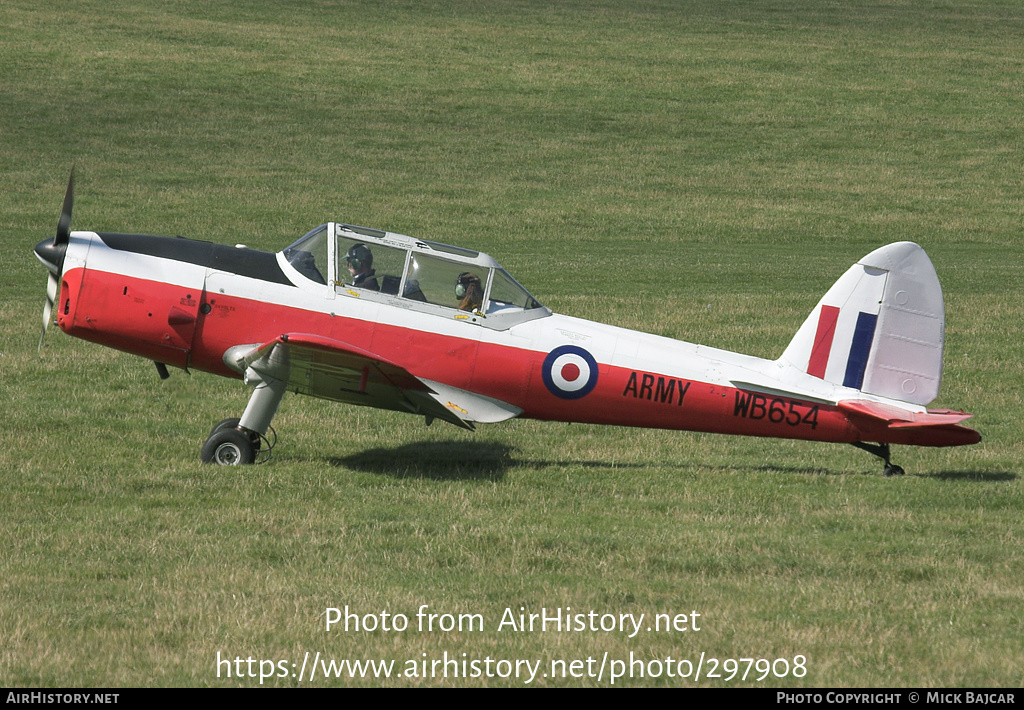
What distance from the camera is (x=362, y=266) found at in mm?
9930

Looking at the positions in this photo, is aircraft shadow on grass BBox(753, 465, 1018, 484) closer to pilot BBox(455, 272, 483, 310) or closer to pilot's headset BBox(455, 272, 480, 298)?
pilot BBox(455, 272, 483, 310)

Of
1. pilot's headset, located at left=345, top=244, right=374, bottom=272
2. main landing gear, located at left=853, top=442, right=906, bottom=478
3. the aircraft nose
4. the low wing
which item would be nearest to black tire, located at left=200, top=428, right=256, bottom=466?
the low wing

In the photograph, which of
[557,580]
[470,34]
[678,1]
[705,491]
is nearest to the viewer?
[557,580]

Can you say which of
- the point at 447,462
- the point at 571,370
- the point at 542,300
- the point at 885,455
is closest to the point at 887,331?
the point at 885,455

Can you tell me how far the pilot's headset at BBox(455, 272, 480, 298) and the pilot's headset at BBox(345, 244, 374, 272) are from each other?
2.79 feet

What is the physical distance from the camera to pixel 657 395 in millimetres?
9930

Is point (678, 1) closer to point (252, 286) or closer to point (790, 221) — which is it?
point (790, 221)

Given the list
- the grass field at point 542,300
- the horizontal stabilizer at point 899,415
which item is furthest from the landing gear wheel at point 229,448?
the horizontal stabilizer at point 899,415

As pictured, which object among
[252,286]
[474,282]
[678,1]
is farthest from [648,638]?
[678,1]

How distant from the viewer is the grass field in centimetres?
663

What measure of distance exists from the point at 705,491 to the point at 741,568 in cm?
185

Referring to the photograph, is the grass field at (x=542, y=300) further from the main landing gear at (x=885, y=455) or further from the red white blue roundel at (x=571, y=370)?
the red white blue roundel at (x=571, y=370)

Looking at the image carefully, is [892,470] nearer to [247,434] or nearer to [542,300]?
[247,434]

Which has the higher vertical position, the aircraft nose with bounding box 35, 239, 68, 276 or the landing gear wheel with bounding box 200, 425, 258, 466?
the aircraft nose with bounding box 35, 239, 68, 276
